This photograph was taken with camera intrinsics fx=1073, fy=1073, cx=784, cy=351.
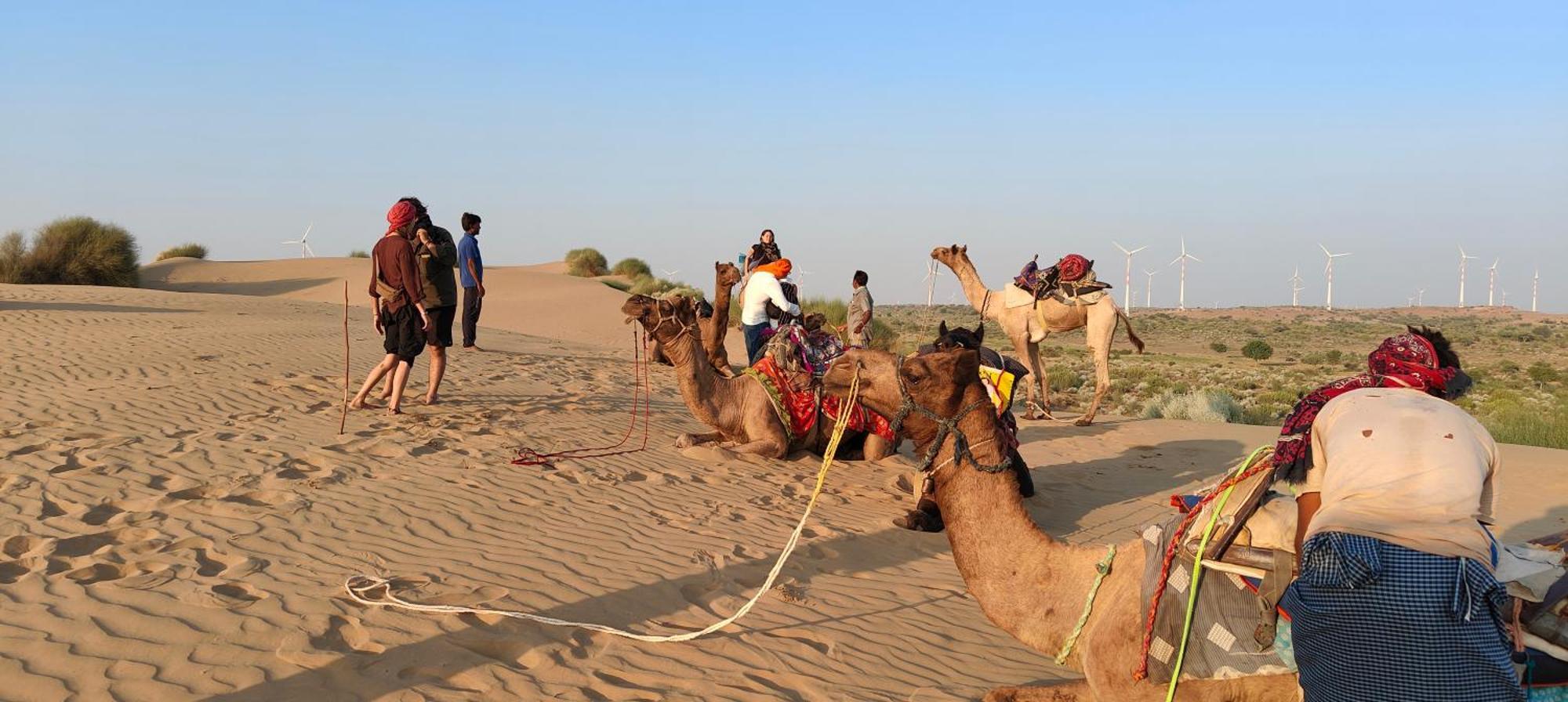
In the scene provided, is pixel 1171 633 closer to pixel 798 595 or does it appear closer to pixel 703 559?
pixel 798 595

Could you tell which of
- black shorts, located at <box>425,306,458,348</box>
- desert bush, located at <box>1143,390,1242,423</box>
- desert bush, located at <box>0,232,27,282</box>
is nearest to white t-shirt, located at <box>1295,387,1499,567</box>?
black shorts, located at <box>425,306,458,348</box>

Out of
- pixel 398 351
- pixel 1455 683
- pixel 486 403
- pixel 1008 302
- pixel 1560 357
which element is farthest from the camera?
pixel 1560 357

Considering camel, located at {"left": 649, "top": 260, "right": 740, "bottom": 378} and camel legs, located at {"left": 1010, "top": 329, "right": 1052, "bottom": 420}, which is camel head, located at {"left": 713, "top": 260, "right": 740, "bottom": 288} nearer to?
camel, located at {"left": 649, "top": 260, "right": 740, "bottom": 378}

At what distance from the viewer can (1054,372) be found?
87.7 ft

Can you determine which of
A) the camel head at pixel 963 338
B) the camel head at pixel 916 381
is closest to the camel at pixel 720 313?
the camel head at pixel 963 338

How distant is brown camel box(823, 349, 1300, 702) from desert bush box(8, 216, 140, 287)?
1435 inches

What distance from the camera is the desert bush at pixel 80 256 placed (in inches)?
1308

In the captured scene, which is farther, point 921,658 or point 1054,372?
point 1054,372

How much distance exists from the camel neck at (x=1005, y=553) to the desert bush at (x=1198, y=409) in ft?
45.7

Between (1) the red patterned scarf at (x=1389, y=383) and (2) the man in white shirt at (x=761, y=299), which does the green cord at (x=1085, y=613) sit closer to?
(1) the red patterned scarf at (x=1389, y=383)

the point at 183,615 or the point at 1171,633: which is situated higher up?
the point at 1171,633

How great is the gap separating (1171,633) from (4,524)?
254 inches

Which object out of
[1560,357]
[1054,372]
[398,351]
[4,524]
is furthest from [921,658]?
[1560,357]

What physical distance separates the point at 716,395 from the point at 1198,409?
35.4 feet
